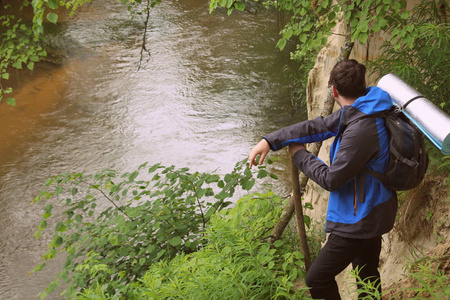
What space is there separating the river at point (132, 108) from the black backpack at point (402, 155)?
5.04 meters

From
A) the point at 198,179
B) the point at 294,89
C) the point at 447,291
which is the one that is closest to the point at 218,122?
the point at 294,89

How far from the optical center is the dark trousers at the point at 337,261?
2.43 m

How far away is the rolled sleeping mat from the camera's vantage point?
2090mm

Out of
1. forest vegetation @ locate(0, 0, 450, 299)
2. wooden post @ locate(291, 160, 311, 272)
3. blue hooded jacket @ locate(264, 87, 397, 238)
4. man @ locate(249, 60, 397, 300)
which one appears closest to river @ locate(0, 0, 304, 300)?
forest vegetation @ locate(0, 0, 450, 299)

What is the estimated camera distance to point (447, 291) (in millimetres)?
2135

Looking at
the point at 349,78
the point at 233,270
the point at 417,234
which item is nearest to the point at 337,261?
the point at 233,270

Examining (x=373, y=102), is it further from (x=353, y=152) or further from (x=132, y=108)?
(x=132, y=108)

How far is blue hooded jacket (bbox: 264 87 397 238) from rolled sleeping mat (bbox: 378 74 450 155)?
0.12 meters

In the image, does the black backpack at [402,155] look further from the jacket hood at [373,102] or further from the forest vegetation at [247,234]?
the forest vegetation at [247,234]

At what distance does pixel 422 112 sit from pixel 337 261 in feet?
2.90

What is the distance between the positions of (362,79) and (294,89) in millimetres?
7376

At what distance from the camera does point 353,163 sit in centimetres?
219

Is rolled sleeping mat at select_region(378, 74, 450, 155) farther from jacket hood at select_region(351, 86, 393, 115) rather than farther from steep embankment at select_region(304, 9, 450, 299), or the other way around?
steep embankment at select_region(304, 9, 450, 299)

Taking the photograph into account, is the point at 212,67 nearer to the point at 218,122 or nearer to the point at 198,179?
the point at 218,122
